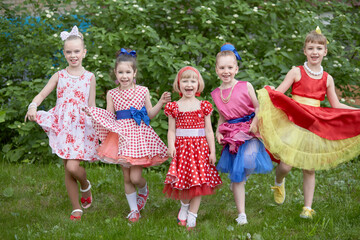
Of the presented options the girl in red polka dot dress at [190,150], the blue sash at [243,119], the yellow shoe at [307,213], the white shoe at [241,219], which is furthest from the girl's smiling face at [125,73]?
the yellow shoe at [307,213]

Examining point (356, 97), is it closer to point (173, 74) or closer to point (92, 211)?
point (173, 74)

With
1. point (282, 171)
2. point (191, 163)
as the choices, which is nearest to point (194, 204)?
point (191, 163)

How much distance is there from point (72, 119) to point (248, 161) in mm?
1747

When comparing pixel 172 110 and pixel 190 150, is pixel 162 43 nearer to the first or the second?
pixel 172 110

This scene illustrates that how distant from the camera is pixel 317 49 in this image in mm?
4293

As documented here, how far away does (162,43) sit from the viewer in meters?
6.23

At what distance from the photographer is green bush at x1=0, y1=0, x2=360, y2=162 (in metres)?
6.05

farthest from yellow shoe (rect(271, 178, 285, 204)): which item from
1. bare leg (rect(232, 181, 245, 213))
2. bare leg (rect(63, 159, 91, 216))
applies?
bare leg (rect(63, 159, 91, 216))

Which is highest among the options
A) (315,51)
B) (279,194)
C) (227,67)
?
(315,51)

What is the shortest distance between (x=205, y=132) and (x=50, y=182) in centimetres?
228

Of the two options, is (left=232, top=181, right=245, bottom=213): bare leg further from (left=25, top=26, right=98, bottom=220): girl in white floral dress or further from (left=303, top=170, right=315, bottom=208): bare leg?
(left=25, top=26, right=98, bottom=220): girl in white floral dress

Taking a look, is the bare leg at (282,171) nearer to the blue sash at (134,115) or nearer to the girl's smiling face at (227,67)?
the girl's smiling face at (227,67)

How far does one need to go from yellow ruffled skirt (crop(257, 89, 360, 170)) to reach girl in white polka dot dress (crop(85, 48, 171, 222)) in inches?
37.3

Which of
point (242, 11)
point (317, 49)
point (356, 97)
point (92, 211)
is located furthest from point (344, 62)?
point (92, 211)
